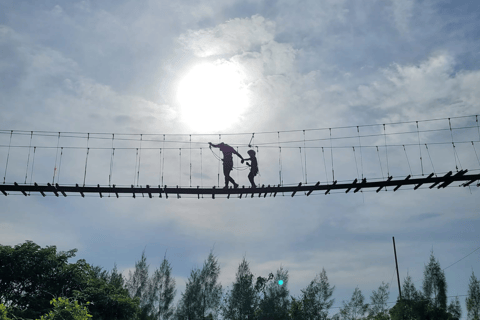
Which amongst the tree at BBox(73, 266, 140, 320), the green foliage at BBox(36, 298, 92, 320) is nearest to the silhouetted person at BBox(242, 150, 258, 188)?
the green foliage at BBox(36, 298, 92, 320)

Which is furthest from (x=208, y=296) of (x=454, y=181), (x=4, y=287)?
(x=454, y=181)

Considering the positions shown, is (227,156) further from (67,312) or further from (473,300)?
(473,300)

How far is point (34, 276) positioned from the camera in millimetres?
34750

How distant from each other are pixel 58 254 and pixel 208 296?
2137 cm

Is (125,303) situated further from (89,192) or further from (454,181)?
(454,181)

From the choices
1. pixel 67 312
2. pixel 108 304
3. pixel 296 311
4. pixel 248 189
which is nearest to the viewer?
pixel 67 312

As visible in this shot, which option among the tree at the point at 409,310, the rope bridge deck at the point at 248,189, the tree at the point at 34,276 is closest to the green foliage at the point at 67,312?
the rope bridge deck at the point at 248,189

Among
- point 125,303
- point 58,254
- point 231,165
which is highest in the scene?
point 231,165

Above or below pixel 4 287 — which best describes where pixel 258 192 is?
Answer: above

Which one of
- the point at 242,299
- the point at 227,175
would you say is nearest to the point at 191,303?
the point at 242,299

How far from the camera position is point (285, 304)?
51531 millimetres

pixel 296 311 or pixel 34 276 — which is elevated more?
pixel 34 276

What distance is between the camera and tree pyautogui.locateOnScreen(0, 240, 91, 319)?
33.4 metres

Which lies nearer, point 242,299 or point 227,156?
point 227,156
